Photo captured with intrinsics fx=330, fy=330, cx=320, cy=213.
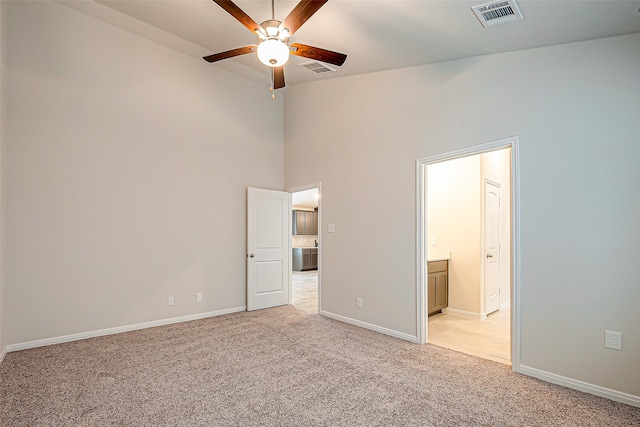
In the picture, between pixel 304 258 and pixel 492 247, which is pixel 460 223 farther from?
pixel 304 258

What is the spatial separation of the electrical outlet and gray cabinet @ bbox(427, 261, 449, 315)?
7.41 ft

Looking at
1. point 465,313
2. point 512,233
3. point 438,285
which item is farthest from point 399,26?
point 465,313

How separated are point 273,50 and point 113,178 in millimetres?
2799

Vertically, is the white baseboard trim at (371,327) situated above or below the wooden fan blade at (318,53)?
below

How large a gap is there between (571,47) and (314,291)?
568cm

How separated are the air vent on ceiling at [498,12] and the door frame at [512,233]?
3.22ft

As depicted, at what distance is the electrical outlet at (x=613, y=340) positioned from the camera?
2.44 metres

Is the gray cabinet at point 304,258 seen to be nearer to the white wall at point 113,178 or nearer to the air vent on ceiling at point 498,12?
the white wall at point 113,178

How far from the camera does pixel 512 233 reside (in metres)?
3.01

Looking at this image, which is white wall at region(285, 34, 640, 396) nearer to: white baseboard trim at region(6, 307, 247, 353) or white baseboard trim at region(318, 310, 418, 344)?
white baseboard trim at region(318, 310, 418, 344)

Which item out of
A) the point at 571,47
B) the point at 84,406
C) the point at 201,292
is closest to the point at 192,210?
the point at 201,292

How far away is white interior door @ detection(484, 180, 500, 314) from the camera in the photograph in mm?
4980

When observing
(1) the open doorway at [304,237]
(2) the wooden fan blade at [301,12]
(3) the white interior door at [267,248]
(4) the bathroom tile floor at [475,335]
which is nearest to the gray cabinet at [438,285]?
(4) the bathroom tile floor at [475,335]

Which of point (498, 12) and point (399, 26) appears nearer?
point (498, 12)
